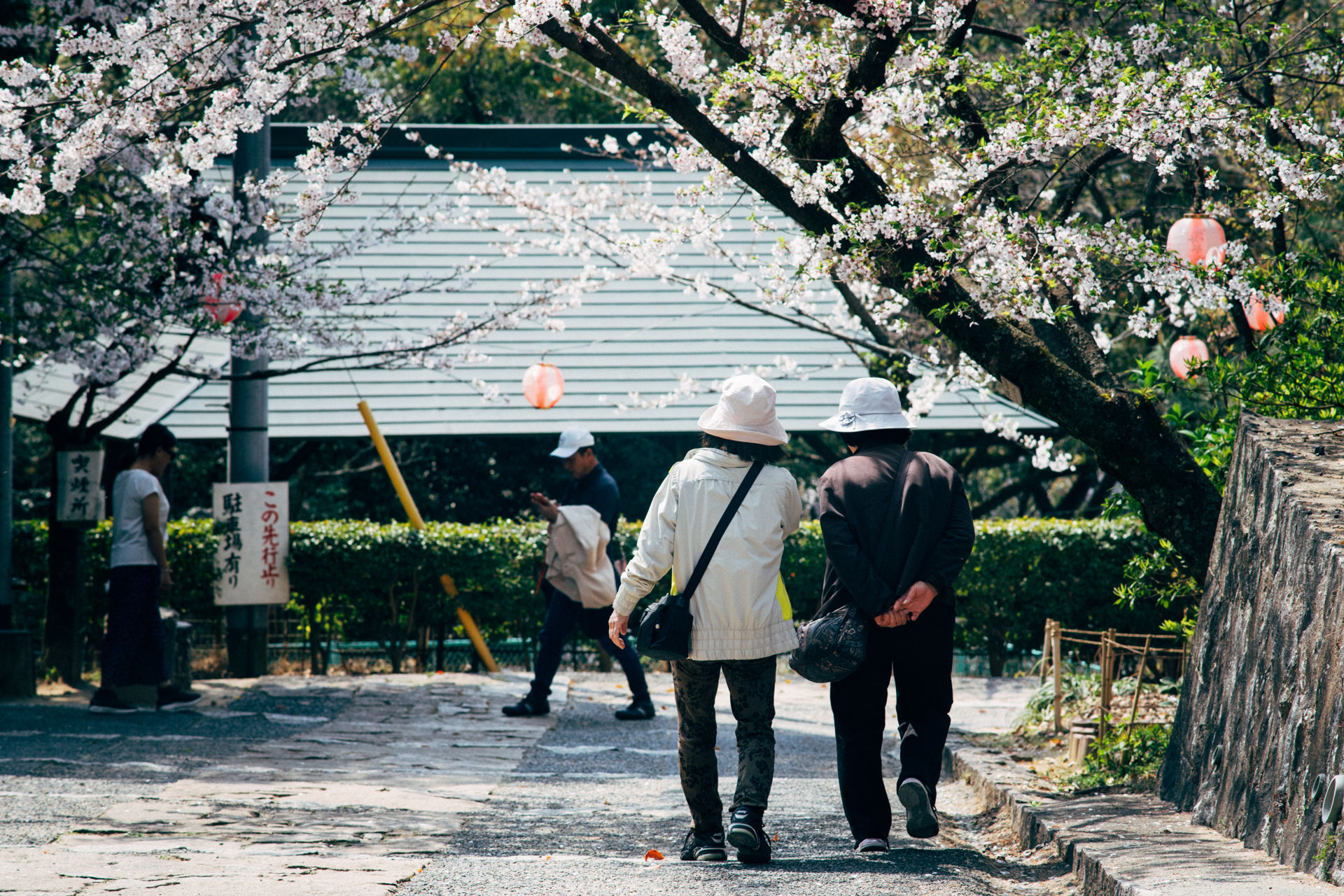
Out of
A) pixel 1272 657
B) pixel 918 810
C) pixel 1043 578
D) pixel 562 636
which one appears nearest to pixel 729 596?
pixel 918 810

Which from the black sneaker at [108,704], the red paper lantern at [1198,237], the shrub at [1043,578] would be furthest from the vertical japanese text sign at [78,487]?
the red paper lantern at [1198,237]

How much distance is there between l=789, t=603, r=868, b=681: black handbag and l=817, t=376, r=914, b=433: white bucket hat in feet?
2.44

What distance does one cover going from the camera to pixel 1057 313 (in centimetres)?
528

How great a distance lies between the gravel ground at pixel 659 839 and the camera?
12.5 feet

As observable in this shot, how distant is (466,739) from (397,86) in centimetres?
1858

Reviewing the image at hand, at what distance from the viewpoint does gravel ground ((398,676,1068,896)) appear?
3.79m

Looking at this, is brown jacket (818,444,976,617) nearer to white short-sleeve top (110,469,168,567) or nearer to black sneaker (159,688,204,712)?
white short-sleeve top (110,469,168,567)

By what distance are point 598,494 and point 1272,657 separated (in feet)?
15.1

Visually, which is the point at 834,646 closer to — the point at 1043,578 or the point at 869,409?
the point at 869,409

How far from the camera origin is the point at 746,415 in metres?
4.32

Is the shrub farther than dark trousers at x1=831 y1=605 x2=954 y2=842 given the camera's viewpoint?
Yes

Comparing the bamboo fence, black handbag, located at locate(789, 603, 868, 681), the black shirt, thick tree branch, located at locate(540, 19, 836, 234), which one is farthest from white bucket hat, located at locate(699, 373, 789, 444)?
the black shirt

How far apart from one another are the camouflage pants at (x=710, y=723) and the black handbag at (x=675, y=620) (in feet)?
0.45

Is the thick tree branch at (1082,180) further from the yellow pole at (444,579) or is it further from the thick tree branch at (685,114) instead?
the yellow pole at (444,579)
